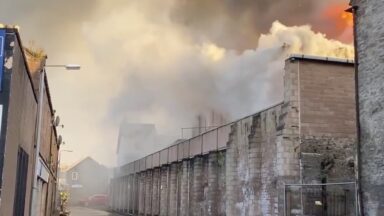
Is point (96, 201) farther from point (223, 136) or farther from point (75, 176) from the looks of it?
point (223, 136)

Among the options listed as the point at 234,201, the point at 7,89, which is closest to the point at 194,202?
the point at 234,201

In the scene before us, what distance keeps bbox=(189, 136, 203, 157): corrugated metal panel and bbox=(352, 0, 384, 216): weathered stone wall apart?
54.5 feet

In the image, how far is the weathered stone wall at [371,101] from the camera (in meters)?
14.5

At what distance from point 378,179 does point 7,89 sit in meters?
10.3

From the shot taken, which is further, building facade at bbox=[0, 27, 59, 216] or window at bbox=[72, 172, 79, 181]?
window at bbox=[72, 172, 79, 181]

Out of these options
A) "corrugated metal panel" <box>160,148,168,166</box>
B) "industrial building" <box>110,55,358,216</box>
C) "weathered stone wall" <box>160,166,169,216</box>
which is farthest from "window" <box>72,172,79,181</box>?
"industrial building" <box>110,55,358,216</box>

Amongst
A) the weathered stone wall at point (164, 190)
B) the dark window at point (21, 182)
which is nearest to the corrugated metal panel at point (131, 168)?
the weathered stone wall at point (164, 190)

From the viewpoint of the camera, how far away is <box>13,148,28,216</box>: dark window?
13.4m

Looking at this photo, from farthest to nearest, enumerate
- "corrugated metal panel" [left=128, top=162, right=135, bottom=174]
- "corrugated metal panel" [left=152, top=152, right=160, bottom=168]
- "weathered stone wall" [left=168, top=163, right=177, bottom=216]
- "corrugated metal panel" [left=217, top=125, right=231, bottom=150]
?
1. "corrugated metal panel" [left=128, top=162, right=135, bottom=174]
2. "corrugated metal panel" [left=152, top=152, right=160, bottom=168]
3. "weathered stone wall" [left=168, top=163, right=177, bottom=216]
4. "corrugated metal panel" [left=217, top=125, right=231, bottom=150]

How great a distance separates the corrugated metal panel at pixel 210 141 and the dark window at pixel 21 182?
47.3ft

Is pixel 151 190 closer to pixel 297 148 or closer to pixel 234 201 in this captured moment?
pixel 234 201

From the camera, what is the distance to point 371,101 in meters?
15.0

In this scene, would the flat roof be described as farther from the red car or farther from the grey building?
the grey building

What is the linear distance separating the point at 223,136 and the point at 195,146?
5388 mm
